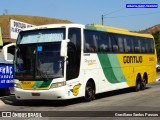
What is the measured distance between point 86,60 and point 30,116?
16.5 feet

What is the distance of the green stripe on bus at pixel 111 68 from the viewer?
1997cm

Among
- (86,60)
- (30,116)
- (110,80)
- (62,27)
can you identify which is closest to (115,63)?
(110,80)

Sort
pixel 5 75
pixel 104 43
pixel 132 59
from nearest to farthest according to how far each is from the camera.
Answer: pixel 5 75, pixel 104 43, pixel 132 59

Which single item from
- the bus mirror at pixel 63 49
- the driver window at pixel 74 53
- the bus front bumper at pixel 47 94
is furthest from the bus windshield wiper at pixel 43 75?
the bus mirror at pixel 63 49

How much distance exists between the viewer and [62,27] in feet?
55.8

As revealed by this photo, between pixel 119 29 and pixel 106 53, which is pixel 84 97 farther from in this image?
pixel 119 29

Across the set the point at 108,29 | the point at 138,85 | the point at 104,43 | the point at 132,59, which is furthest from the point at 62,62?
the point at 138,85

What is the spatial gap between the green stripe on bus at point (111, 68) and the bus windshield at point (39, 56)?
3.27 m

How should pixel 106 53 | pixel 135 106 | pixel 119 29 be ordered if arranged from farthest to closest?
pixel 119 29, pixel 106 53, pixel 135 106

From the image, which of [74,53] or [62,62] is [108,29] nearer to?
[74,53]

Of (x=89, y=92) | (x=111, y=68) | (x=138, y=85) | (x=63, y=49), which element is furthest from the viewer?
(x=138, y=85)

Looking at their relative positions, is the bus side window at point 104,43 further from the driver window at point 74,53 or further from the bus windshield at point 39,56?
the bus windshield at point 39,56

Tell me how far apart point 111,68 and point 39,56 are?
5.10 meters

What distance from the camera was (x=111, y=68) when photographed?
20844mm
